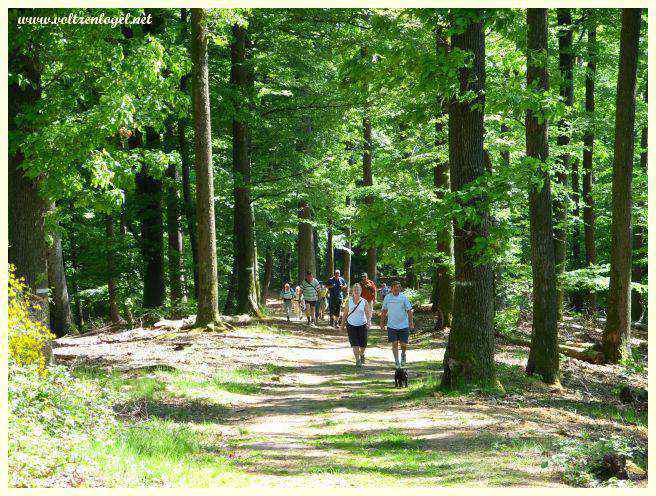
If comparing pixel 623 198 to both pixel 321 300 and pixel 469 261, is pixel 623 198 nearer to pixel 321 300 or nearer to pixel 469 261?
pixel 469 261

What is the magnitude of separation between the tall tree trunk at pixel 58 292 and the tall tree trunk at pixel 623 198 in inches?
584

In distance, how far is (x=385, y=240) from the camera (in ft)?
33.4

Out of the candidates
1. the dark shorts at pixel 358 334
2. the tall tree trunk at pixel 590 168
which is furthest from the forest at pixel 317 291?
the dark shorts at pixel 358 334

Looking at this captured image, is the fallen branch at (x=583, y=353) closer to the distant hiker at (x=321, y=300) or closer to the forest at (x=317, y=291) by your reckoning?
the forest at (x=317, y=291)

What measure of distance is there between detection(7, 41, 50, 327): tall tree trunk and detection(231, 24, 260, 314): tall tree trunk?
930cm

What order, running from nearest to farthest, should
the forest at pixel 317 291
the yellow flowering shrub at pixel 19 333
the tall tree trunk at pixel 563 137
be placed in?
the forest at pixel 317 291
the yellow flowering shrub at pixel 19 333
the tall tree trunk at pixel 563 137

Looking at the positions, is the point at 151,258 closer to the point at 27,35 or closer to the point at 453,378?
the point at 27,35

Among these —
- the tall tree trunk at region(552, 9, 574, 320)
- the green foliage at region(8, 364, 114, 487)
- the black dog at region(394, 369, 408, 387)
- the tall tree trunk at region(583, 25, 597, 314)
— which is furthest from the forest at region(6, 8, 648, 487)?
the tall tree trunk at region(583, 25, 597, 314)

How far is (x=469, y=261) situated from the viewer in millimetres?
10219

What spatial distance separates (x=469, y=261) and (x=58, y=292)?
13.1 m

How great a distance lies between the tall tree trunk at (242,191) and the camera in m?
19.7

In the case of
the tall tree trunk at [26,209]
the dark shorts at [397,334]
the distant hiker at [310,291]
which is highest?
the tall tree trunk at [26,209]

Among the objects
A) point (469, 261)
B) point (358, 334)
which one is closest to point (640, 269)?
point (358, 334)

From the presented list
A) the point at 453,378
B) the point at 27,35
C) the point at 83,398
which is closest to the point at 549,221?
the point at 453,378
